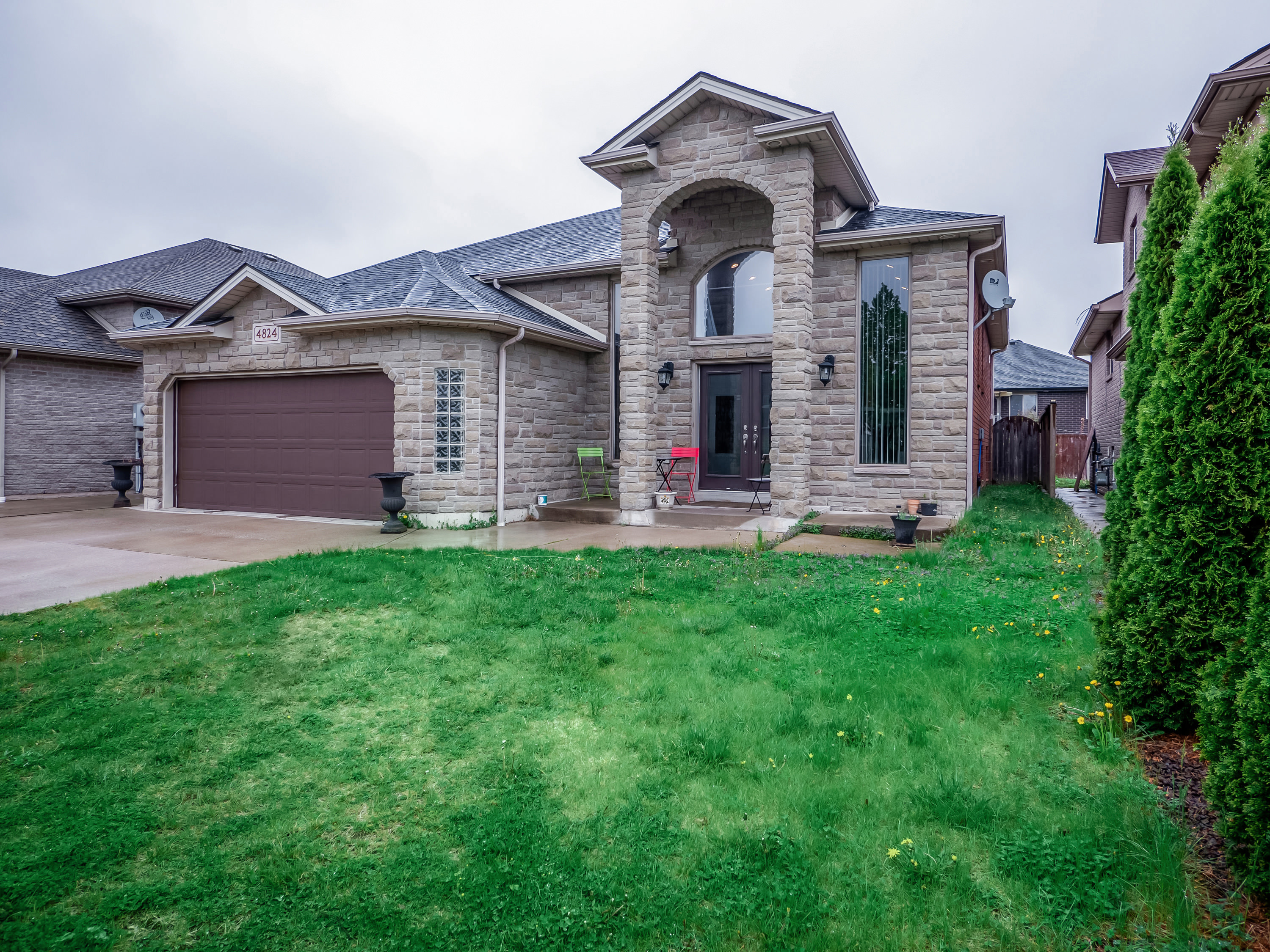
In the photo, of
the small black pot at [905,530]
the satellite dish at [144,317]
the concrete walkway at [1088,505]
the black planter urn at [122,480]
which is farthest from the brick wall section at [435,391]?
the concrete walkway at [1088,505]

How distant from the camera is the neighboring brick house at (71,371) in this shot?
48.1ft

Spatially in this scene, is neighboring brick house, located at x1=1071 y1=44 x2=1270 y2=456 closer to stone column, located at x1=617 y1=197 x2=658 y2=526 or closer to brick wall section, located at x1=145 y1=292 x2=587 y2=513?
stone column, located at x1=617 y1=197 x2=658 y2=526

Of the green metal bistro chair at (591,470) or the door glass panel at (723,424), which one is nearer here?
the door glass panel at (723,424)

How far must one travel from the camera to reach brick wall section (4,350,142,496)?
14.7 metres

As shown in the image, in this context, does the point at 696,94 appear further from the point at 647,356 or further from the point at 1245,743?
the point at 1245,743

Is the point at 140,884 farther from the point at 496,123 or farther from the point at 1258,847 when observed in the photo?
the point at 496,123

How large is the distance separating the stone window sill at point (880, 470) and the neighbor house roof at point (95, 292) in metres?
11.0

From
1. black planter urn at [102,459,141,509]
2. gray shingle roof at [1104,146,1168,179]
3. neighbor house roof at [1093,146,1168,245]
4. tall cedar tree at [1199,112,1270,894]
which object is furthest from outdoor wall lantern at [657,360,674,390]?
black planter urn at [102,459,141,509]

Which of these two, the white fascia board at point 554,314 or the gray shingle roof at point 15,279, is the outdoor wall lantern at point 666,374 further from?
the gray shingle roof at point 15,279

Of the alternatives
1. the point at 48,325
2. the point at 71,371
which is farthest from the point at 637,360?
the point at 48,325

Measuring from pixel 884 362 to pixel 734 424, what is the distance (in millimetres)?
2515

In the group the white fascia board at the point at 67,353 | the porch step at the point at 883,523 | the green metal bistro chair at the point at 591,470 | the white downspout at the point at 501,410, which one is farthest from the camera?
the white fascia board at the point at 67,353

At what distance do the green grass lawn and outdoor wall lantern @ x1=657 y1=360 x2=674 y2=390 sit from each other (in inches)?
269

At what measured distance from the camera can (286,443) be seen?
37.3 ft
